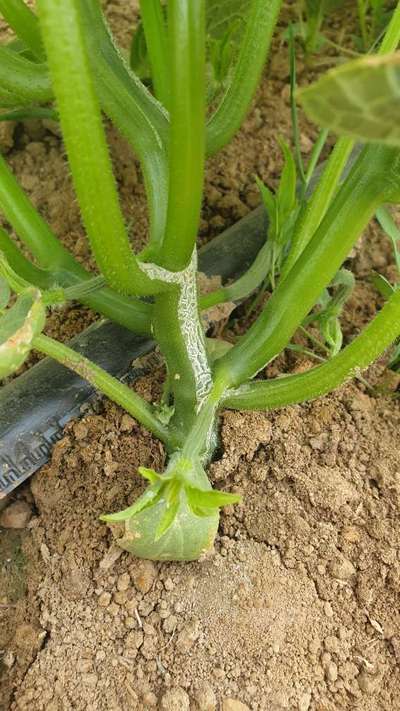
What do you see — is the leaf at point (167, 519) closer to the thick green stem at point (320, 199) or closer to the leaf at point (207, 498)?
the leaf at point (207, 498)

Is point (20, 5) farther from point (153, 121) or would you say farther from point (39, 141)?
point (39, 141)

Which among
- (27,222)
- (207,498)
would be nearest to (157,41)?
(27,222)

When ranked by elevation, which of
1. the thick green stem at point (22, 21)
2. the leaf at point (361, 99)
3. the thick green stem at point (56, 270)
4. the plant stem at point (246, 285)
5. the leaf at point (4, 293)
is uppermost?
the leaf at point (361, 99)

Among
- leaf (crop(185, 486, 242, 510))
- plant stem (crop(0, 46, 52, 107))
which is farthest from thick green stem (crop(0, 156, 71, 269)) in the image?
Answer: leaf (crop(185, 486, 242, 510))

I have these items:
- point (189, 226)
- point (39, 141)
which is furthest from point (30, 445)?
point (39, 141)

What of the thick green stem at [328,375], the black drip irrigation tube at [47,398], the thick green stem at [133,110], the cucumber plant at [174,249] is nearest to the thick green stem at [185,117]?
the cucumber plant at [174,249]
